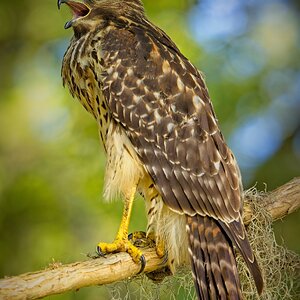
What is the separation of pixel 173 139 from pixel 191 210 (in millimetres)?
422

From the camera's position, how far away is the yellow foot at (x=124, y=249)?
4.39m

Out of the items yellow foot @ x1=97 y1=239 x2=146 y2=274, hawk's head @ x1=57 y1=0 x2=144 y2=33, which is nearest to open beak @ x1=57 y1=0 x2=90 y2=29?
hawk's head @ x1=57 y1=0 x2=144 y2=33

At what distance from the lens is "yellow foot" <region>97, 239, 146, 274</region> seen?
Answer: 4391mm

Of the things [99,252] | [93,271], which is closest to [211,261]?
[99,252]

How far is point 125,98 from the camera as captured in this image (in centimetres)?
464

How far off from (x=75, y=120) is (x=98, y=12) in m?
2.13

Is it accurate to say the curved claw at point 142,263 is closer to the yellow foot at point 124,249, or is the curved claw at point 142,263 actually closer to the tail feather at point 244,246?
the yellow foot at point 124,249

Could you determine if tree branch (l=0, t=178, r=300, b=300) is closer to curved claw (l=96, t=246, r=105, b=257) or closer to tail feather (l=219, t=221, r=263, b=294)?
curved claw (l=96, t=246, r=105, b=257)

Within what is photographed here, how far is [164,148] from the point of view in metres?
4.61

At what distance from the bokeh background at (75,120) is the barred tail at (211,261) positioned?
1.70 metres

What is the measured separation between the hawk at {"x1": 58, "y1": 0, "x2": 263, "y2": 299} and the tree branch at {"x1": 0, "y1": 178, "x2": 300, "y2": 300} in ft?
0.33

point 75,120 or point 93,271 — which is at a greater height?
point 75,120

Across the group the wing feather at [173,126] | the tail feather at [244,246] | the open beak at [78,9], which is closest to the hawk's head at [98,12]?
the open beak at [78,9]

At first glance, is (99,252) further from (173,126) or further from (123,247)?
(173,126)
